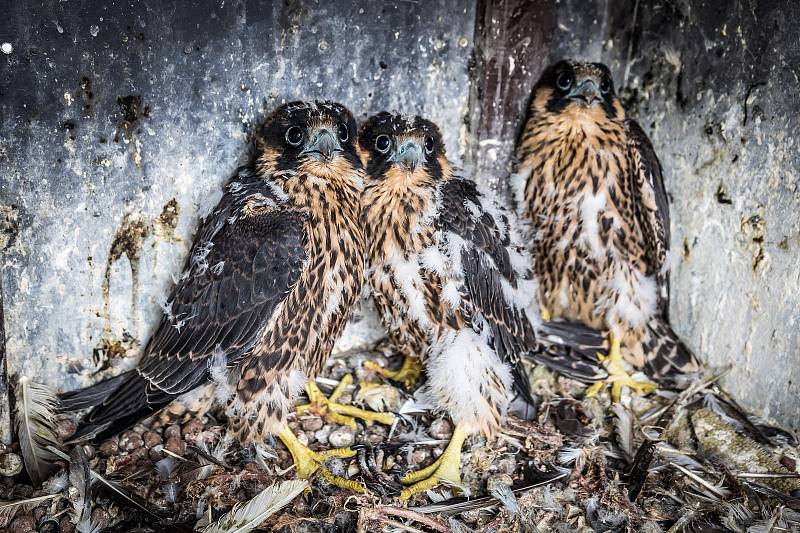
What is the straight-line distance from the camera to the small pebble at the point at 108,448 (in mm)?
2955

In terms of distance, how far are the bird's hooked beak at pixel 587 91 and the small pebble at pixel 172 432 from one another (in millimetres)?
2266

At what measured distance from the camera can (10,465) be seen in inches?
112

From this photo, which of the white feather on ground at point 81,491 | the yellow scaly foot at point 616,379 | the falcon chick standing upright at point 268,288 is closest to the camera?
the white feather on ground at point 81,491

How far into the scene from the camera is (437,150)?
3037 mm

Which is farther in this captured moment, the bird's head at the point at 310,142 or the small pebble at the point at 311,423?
the small pebble at the point at 311,423

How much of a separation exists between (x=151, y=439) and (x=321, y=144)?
142 centimetres

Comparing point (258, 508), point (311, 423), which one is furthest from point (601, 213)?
point (258, 508)

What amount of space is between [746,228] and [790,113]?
0.52 meters

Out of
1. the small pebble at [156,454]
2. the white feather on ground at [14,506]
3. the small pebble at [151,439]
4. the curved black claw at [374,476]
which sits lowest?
the white feather on ground at [14,506]

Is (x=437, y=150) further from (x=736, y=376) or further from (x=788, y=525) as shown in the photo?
(x=788, y=525)

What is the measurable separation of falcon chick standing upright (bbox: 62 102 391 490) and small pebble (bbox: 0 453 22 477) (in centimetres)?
26

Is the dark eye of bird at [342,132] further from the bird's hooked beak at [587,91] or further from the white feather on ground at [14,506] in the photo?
the white feather on ground at [14,506]

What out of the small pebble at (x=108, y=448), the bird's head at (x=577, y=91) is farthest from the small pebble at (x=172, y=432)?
the bird's head at (x=577, y=91)

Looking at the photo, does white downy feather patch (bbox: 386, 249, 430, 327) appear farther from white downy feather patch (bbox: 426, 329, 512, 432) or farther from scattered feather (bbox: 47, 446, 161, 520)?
scattered feather (bbox: 47, 446, 161, 520)
